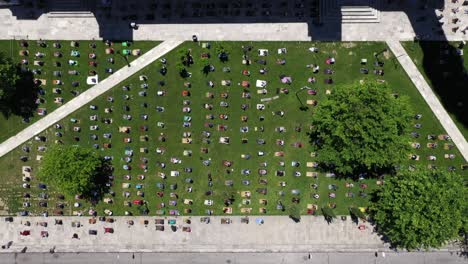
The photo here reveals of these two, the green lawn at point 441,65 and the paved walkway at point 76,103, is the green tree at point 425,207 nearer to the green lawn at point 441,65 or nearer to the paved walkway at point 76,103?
the green lawn at point 441,65

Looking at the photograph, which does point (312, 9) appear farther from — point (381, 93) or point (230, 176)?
point (230, 176)

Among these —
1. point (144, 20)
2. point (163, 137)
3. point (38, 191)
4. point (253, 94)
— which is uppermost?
point (144, 20)

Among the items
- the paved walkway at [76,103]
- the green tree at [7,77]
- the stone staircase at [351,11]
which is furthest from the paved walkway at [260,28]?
the green tree at [7,77]

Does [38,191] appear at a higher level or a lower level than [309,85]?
lower

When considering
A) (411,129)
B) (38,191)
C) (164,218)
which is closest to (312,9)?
(411,129)

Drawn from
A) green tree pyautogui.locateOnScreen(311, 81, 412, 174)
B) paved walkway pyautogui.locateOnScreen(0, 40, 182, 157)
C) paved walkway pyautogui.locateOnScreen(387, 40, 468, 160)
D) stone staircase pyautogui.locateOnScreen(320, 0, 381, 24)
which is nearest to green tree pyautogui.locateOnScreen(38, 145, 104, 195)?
paved walkway pyautogui.locateOnScreen(0, 40, 182, 157)
